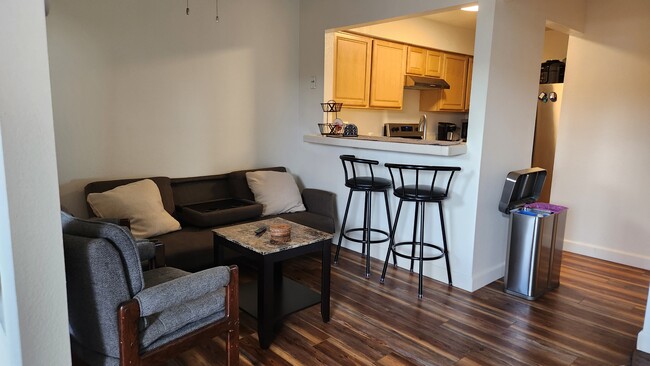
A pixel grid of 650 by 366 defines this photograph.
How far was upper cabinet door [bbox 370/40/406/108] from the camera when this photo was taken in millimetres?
5047

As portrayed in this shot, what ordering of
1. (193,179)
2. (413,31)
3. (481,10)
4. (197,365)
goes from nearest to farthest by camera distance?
1. (197,365)
2. (481,10)
3. (193,179)
4. (413,31)

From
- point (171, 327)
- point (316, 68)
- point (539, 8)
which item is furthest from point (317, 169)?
point (171, 327)

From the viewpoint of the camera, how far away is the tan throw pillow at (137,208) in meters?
2.97

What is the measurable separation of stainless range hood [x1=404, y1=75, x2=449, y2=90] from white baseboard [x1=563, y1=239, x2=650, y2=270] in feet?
8.16

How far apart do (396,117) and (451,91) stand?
0.96 meters

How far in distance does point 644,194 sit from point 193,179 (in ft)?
→ 13.2

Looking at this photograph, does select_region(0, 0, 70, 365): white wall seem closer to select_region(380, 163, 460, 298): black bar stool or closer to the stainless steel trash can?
select_region(380, 163, 460, 298): black bar stool

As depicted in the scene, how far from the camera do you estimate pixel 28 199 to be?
127cm

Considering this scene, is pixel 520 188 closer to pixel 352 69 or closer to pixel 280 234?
pixel 280 234

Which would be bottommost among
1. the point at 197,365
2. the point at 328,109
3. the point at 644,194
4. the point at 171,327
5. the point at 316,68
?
the point at 197,365

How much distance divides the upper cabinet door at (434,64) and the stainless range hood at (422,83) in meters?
0.11

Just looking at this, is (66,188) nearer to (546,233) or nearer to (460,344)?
(460,344)

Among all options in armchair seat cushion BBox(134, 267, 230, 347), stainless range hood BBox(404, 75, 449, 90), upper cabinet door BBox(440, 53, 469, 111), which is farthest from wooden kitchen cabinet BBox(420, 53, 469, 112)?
armchair seat cushion BBox(134, 267, 230, 347)

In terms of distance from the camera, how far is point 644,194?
12.5ft
